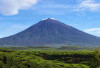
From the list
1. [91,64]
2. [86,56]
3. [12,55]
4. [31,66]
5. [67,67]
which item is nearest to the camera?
[67,67]

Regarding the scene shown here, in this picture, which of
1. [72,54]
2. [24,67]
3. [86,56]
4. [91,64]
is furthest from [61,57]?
[24,67]

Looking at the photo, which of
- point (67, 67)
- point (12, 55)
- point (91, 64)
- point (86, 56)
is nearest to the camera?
point (67, 67)

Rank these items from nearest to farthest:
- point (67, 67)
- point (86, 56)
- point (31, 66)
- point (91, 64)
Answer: point (67, 67)
point (31, 66)
point (91, 64)
point (86, 56)

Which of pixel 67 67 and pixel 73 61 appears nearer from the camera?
pixel 67 67

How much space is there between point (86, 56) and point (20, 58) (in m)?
30.9

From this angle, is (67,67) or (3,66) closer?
→ (67,67)

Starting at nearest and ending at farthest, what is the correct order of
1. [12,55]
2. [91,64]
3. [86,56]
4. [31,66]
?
[31,66] < [91,64] < [12,55] < [86,56]

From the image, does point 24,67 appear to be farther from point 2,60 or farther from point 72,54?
point 72,54

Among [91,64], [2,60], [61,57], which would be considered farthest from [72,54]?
[2,60]

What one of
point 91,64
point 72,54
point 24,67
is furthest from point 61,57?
point 24,67

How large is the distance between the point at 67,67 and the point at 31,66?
45.1ft

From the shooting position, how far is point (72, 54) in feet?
268

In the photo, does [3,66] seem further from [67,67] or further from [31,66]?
[67,67]

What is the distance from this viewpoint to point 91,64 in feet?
222
